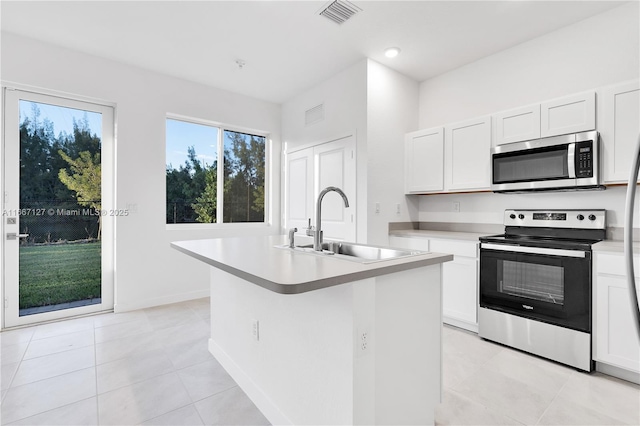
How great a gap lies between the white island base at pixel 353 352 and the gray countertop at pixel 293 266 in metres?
0.07

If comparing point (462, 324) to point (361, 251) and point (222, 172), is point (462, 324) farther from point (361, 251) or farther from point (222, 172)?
point (222, 172)

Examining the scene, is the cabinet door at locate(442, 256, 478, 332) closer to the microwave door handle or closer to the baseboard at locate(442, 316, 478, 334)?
the baseboard at locate(442, 316, 478, 334)

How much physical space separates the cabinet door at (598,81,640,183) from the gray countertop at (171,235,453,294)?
5.73ft

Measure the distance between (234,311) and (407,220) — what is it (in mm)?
2378

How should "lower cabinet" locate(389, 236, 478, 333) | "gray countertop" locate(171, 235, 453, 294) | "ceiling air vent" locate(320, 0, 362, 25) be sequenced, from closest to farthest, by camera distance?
1. "gray countertop" locate(171, 235, 453, 294)
2. "ceiling air vent" locate(320, 0, 362, 25)
3. "lower cabinet" locate(389, 236, 478, 333)

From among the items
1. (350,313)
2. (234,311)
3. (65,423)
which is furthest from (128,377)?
(350,313)

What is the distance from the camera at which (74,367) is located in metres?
2.29

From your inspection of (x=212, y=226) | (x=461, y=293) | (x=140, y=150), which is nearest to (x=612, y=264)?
(x=461, y=293)

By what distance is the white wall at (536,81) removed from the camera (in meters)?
2.55

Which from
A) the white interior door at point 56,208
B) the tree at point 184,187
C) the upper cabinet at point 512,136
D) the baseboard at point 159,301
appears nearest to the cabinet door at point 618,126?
the upper cabinet at point 512,136

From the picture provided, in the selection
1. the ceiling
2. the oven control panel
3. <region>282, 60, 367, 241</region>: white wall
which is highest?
the ceiling

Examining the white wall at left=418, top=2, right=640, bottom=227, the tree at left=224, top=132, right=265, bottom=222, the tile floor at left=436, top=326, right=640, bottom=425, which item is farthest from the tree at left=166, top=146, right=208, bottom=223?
the tile floor at left=436, top=326, right=640, bottom=425

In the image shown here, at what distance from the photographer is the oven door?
2.24 m

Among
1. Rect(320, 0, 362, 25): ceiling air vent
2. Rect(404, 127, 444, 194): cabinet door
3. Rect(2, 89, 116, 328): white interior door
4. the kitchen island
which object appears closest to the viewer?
the kitchen island
